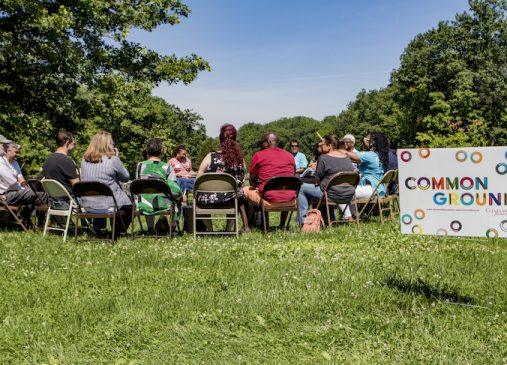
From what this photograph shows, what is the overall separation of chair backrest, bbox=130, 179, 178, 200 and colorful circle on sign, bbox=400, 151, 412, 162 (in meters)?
4.00

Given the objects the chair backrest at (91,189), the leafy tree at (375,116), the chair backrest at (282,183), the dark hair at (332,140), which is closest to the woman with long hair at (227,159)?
the chair backrest at (282,183)

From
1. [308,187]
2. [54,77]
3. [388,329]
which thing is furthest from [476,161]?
[54,77]

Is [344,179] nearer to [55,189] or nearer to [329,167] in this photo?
[329,167]

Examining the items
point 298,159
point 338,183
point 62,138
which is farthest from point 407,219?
point 298,159

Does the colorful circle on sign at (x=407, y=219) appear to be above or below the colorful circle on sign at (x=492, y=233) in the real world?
above

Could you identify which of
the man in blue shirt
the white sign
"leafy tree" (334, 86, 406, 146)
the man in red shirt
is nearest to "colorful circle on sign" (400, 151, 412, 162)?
the white sign

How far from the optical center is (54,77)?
16.8 m

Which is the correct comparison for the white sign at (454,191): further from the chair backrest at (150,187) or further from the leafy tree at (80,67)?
the leafy tree at (80,67)

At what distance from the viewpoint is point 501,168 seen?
3.89m

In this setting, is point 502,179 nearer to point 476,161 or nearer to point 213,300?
point 476,161

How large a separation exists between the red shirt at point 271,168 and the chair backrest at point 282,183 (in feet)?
0.38

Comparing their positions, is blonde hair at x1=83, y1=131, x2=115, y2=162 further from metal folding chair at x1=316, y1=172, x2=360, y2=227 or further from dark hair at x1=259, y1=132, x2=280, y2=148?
metal folding chair at x1=316, y1=172, x2=360, y2=227

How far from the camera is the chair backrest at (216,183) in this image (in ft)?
24.9

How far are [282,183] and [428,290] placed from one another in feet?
12.1
